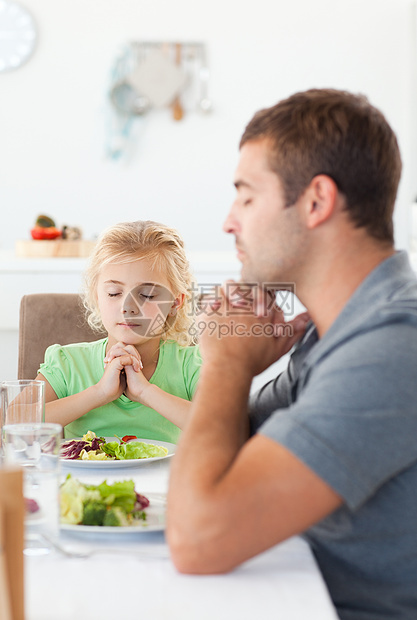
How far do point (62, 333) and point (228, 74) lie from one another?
3001 millimetres

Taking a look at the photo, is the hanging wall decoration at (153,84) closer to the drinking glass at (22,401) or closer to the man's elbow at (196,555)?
the drinking glass at (22,401)

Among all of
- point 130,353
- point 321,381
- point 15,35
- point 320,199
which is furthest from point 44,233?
point 321,381

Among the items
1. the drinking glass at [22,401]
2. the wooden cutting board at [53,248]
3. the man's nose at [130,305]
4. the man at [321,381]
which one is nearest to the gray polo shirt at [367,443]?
the man at [321,381]

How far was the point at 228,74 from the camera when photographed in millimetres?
4496

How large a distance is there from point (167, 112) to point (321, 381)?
12.6 feet

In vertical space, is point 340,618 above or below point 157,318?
below

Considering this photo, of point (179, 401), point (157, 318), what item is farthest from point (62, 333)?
point (179, 401)

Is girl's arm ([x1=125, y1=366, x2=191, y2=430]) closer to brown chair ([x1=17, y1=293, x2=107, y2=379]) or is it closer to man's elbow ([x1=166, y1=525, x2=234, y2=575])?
brown chair ([x1=17, y1=293, x2=107, y2=379])

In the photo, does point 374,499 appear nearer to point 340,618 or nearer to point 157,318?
point 340,618

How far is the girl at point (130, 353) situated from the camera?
1.63 m

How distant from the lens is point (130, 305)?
173 centimetres

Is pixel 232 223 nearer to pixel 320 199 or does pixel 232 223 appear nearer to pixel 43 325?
pixel 320 199

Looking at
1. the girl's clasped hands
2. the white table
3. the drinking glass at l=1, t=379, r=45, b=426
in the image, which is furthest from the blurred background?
the white table

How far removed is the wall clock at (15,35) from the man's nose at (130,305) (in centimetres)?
318
